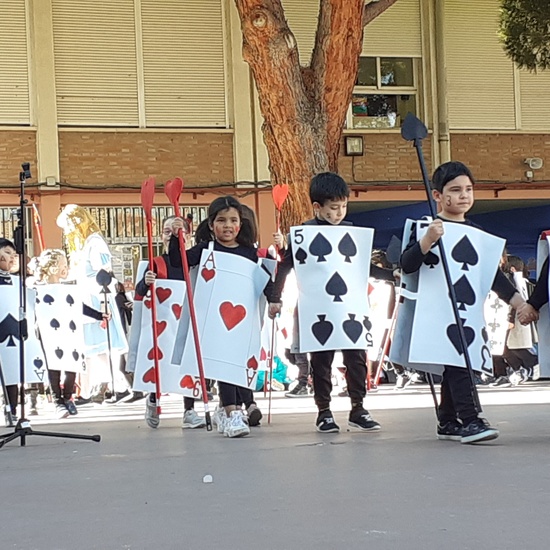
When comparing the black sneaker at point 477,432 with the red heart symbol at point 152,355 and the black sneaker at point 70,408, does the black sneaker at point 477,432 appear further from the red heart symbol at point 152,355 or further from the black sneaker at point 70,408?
the black sneaker at point 70,408

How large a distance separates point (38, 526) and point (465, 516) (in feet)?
5.75

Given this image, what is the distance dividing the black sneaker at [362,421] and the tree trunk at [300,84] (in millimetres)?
7115

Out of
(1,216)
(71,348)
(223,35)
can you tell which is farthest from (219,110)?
(71,348)

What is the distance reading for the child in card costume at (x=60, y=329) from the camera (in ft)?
40.9

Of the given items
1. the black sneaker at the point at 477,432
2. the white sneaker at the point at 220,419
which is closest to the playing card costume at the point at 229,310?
the white sneaker at the point at 220,419

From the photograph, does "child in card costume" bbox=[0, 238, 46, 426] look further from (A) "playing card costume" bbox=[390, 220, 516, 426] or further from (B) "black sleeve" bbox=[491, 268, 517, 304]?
(B) "black sleeve" bbox=[491, 268, 517, 304]

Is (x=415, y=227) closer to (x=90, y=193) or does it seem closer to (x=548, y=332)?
(x=548, y=332)

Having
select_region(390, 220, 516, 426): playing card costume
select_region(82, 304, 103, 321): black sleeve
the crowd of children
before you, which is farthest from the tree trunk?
select_region(390, 220, 516, 426): playing card costume

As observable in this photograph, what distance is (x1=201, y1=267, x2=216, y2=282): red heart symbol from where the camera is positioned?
Answer: 9078 mm

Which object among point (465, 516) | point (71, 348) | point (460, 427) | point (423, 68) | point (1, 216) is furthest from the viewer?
point (423, 68)

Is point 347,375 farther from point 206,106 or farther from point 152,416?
point 206,106

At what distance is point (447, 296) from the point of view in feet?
25.4

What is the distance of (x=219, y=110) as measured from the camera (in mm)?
23359

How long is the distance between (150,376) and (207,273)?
134 cm
